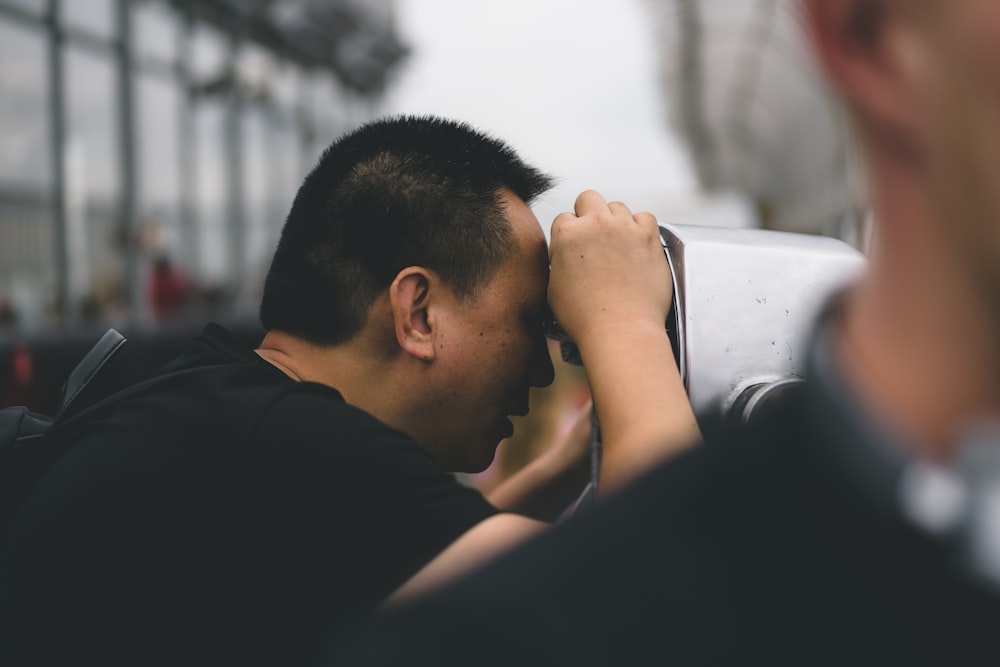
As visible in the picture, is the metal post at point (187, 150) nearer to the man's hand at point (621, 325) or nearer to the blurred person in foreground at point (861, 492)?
the man's hand at point (621, 325)

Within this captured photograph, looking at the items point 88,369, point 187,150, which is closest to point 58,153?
point 187,150

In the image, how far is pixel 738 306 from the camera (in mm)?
1449

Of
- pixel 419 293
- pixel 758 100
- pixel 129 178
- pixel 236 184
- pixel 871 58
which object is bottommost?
pixel 236 184

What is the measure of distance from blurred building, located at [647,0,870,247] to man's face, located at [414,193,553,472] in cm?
549

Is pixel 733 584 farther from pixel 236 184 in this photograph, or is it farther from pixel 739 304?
pixel 236 184

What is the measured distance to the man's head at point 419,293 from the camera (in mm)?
1571

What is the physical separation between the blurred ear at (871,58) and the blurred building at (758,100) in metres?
6.43

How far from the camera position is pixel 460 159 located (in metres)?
1.66

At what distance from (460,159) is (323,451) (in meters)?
0.60

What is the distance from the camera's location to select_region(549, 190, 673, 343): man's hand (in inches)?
55.4

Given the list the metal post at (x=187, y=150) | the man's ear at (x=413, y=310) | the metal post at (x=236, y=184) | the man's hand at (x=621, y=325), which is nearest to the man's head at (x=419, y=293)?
the man's ear at (x=413, y=310)

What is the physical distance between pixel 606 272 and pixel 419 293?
0.96 ft

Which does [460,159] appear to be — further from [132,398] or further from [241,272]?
[241,272]

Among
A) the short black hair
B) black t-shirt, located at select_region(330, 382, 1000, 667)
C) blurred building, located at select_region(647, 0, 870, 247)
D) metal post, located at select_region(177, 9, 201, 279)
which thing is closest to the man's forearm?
the short black hair
